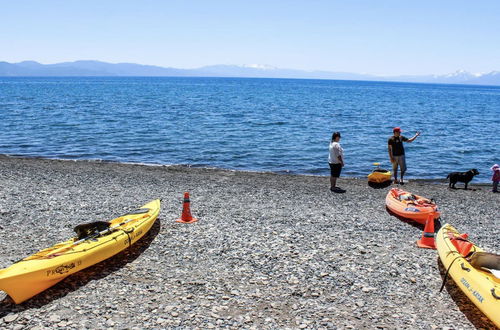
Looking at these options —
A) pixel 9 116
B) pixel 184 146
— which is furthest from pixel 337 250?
pixel 9 116

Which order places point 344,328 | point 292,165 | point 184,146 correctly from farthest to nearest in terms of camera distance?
point 184,146 < point 292,165 < point 344,328

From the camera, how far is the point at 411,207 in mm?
13680

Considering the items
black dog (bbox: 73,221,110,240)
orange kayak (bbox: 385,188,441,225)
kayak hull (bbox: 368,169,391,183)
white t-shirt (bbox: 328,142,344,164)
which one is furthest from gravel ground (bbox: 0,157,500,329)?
kayak hull (bbox: 368,169,391,183)

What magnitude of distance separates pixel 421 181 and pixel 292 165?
25.8ft

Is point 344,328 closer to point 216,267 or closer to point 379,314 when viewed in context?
point 379,314

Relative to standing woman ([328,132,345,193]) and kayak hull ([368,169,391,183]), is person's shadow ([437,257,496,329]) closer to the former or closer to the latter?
standing woman ([328,132,345,193])

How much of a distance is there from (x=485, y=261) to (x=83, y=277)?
8.67m

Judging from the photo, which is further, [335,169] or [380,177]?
[380,177]

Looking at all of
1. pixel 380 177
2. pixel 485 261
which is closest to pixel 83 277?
pixel 485 261

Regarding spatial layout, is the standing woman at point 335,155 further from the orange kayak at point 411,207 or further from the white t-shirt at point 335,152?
the orange kayak at point 411,207

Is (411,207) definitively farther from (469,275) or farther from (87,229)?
(87,229)

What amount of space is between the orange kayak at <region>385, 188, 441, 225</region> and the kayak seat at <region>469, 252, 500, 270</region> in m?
4.40

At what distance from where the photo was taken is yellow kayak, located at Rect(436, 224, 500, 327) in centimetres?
746

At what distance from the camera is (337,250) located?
10.9 meters
